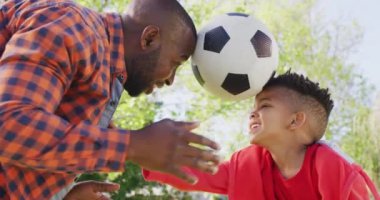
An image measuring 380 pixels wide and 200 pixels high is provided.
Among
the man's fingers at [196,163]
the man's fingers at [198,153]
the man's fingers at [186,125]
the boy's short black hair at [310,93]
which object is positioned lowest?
the boy's short black hair at [310,93]

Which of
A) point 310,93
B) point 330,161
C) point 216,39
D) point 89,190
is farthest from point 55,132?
point 310,93

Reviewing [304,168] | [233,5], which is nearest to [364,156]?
[233,5]

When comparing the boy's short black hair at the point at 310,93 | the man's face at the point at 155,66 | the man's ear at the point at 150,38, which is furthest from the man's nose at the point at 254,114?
the man's ear at the point at 150,38

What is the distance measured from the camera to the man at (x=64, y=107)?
1.58 meters

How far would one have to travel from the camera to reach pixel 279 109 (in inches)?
129

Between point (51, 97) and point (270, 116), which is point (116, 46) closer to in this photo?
point (51, 97)

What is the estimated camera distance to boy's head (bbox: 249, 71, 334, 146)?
129 inches

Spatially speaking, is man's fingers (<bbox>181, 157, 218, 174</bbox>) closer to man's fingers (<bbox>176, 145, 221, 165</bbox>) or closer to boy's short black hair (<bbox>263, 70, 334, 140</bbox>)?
man's fingers (<bbox>176, 145, 221, 165</bbox>)

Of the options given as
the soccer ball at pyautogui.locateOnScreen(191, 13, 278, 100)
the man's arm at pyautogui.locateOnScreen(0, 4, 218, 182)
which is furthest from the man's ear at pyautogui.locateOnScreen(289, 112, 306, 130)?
the man's arm at pyautogui.locateOnScreen(0, 4, 218, 182)

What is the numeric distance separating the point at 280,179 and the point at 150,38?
1.44 m

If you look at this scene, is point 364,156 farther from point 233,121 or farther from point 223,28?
point 223,28

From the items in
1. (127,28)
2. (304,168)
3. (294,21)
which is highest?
(127,28)

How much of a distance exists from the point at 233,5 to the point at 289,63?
2832mm

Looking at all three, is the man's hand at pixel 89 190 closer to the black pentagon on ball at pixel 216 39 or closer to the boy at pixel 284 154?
the boy at pixel 284 154
